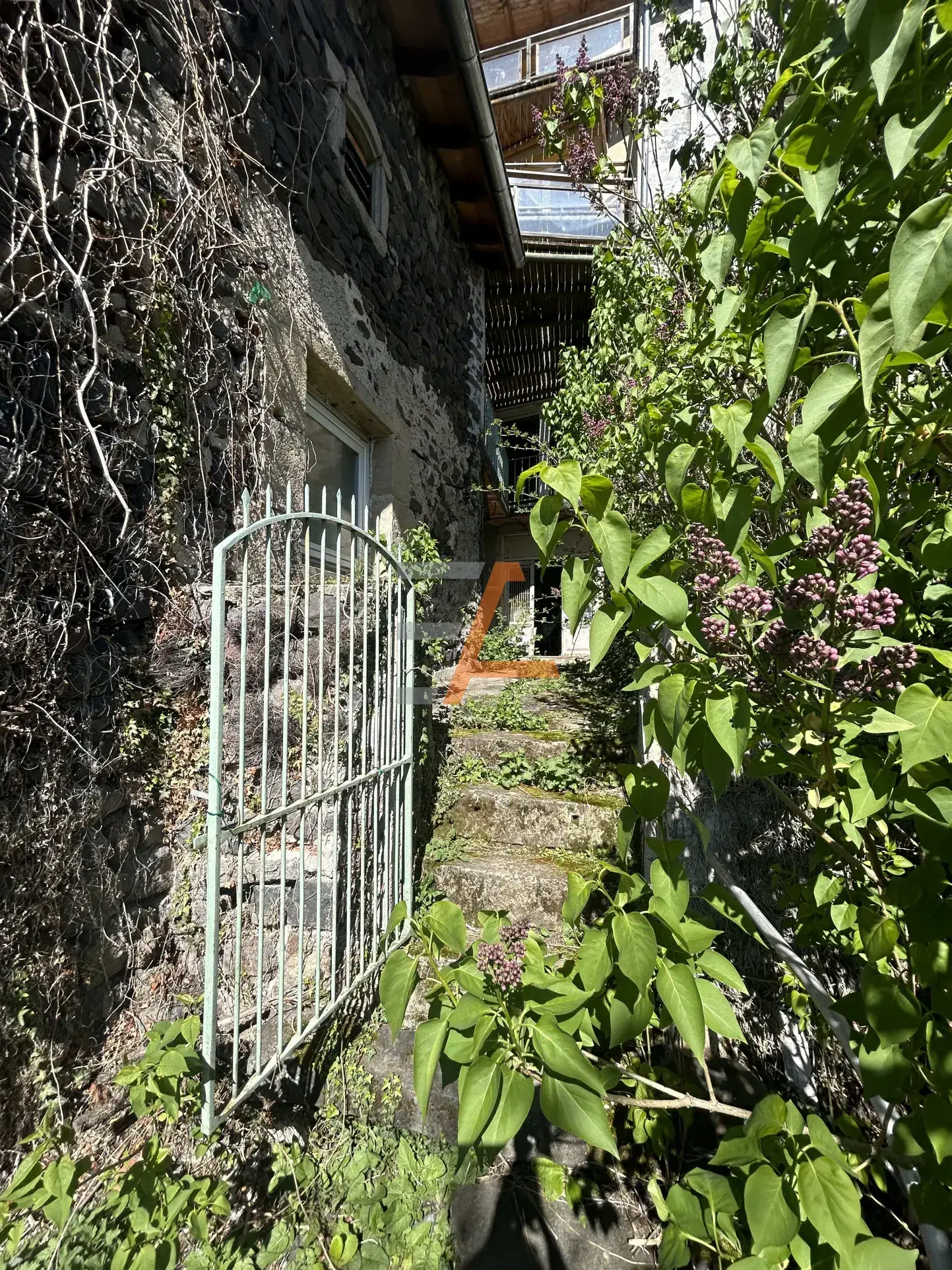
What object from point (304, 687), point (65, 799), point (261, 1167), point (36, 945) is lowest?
point (261, 1167)

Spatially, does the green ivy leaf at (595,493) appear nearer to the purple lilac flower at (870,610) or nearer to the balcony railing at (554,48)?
the purple lilac flower at (870,610)

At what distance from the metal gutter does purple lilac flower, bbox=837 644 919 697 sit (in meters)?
4.77

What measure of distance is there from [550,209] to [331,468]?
5405 millimetres

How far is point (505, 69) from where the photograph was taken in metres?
8.25

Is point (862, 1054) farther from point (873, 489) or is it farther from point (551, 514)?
point (551, 514)

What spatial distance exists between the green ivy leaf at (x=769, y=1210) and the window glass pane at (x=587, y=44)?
9883 mm

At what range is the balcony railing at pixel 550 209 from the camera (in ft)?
21.4

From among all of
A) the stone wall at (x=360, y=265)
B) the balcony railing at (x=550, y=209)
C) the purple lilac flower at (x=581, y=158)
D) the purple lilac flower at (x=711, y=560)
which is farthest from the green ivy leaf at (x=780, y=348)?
the balcony railing at (x=550, y=209)

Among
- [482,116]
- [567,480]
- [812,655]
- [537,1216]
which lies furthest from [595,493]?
[482,116]

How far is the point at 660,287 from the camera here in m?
2.78

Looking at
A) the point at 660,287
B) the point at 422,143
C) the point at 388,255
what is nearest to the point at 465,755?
the point at 660,287

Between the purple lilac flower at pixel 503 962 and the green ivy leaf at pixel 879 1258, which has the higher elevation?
the purple lilac flower at pixel 503 962

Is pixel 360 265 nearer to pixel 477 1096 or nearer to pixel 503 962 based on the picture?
pixel 503 962

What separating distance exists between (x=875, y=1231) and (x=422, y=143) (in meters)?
6.81
